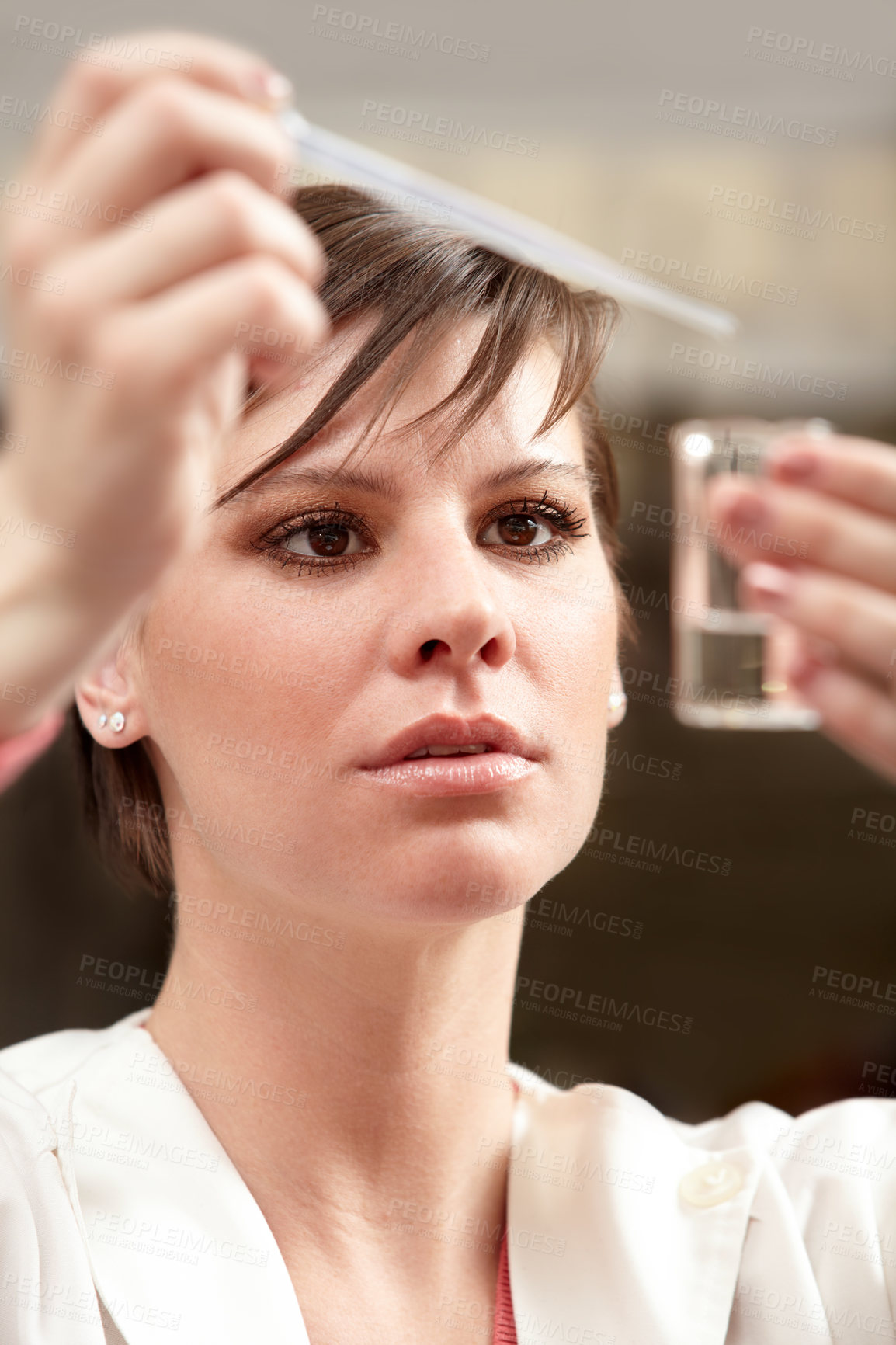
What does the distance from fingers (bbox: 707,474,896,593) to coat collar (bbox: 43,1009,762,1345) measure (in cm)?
55

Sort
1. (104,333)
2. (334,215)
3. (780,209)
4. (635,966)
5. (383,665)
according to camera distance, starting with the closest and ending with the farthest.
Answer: (104,333) → (383,665) → (334,215) → (635,966) → (780,209)

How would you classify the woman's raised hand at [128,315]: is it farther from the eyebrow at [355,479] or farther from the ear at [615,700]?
the ear at [615,700]

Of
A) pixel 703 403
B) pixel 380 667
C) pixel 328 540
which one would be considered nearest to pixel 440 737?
pixel 380 667

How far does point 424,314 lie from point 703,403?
42.3 inches

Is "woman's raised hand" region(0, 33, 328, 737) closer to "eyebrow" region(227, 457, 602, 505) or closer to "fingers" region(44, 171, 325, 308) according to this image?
"fingers" region(44, 171, 325, 308)

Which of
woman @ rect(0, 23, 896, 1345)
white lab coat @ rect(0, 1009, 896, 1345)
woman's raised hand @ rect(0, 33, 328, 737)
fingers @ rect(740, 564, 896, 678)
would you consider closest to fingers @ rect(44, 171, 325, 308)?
woman's raised hand @ rect(0, 33, 328, 737)

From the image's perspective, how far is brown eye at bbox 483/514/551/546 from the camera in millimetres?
835

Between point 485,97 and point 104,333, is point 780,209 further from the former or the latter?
point 104,333

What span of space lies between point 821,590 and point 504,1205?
23.1 inches

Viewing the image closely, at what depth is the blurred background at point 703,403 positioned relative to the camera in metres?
1.55

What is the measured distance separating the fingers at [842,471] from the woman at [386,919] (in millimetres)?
51

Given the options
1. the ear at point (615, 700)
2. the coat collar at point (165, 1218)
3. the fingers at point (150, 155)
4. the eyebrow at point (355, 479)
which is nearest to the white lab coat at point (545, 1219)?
the coat collar at point (165, 1218)

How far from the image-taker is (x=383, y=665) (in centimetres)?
73

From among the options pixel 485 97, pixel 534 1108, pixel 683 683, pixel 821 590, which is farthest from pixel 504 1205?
pixel 485 97
